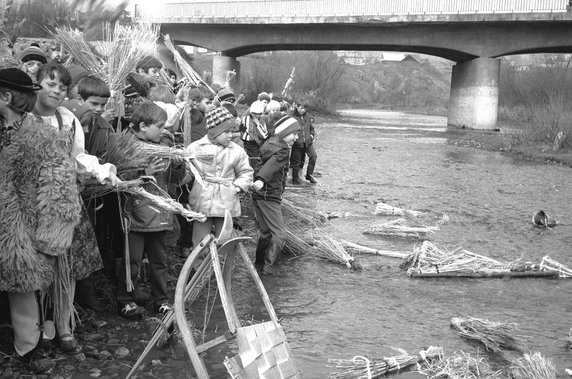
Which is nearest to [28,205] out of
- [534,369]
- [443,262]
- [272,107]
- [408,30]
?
[534,369]

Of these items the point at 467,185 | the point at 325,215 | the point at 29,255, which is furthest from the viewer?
the point at 467,185

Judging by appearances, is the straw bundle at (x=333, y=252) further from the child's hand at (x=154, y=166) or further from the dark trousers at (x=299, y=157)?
the dark trousers at (x=299, y=157)

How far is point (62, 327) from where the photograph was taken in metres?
4.45

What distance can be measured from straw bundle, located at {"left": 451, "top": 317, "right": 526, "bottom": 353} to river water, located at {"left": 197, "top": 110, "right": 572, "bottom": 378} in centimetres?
7

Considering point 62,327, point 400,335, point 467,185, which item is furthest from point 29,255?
point 467,185

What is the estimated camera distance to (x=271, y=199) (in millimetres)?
7070

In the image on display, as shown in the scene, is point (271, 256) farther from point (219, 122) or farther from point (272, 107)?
point (272, 107)

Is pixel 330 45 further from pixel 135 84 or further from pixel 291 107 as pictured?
pixel 135 84

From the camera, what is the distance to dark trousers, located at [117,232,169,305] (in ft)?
17.5

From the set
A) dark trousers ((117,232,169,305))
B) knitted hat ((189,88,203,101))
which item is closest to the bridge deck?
knitted hat ((189,88,203,101))

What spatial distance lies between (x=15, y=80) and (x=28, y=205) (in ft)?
2.40

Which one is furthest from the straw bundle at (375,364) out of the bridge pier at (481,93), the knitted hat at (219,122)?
the bridge pier at (481,93)

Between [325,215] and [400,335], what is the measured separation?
4741mm

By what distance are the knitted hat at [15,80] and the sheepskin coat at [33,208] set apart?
0.22 meters
